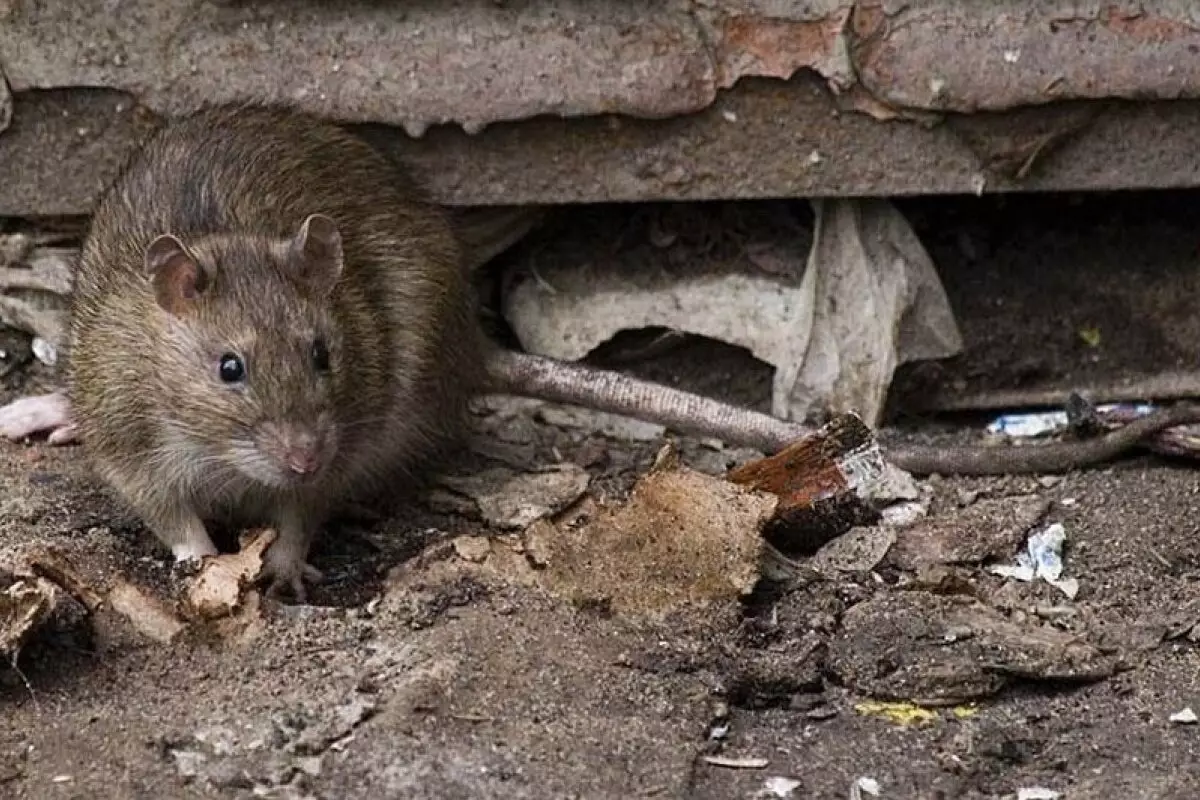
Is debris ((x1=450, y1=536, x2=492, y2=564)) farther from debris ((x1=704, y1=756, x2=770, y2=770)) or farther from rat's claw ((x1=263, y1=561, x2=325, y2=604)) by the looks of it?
debris ((x1=704, y1=756, x2=770, y2=770))

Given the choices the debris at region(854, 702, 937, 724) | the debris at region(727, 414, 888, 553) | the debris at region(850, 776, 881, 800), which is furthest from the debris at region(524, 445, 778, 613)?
the debris at region(850, 776, 881, 800)

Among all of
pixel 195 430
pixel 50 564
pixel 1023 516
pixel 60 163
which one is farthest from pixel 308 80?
pixel 1023 516

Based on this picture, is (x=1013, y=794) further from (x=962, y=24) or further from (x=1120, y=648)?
(x=962, y=24)

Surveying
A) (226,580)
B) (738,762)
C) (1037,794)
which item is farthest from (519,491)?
(1037,794)

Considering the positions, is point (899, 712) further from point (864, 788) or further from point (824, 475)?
point (824, 475)

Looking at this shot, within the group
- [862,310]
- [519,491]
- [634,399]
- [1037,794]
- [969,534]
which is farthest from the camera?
[862,310]

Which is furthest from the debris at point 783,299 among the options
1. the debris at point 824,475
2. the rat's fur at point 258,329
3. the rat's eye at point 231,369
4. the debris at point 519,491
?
the rat's eye at point 231,369

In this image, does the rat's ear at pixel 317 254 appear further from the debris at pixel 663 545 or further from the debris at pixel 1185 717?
the debris at pixel 1185 717
